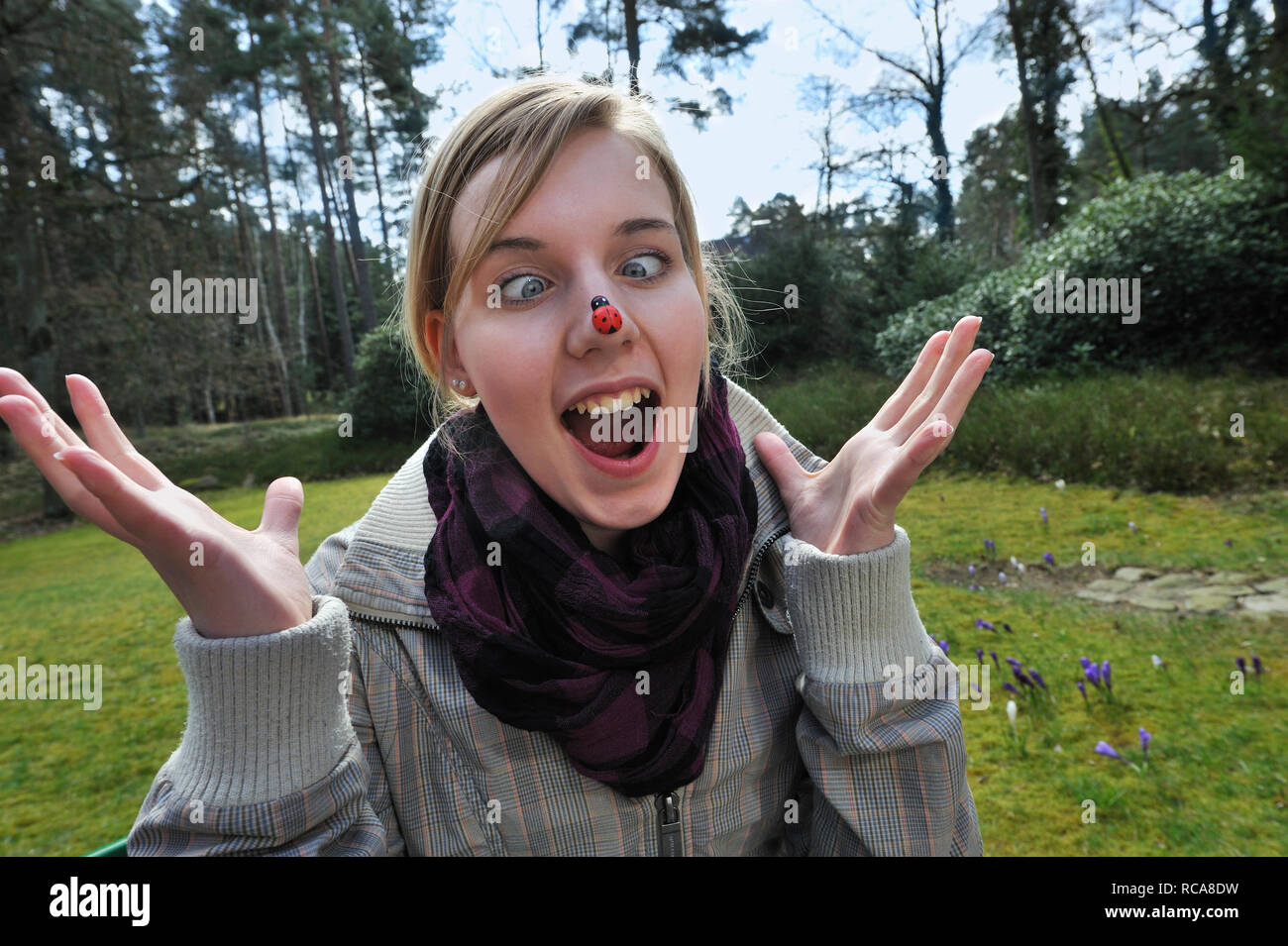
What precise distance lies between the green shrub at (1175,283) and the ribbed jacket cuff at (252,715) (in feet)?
27.0

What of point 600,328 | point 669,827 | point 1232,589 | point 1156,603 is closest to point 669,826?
point 669,827

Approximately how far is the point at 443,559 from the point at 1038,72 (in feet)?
51.9

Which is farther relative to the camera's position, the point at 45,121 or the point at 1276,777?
the point at 45,121

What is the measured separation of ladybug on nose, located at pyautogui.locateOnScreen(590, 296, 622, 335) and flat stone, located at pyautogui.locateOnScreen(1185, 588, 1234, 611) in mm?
3092

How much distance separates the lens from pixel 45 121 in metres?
9.00

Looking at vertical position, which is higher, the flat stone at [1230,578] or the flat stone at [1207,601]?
the flat stone at [1230,578]

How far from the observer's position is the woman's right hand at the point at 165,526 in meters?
0.94

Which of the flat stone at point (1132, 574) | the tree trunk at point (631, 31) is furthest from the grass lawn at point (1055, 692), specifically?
the tree trunk at point (631, 31)

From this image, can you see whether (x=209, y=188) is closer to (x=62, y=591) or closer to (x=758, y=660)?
(x=62, y=591)

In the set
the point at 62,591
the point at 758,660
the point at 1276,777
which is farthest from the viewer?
the point at 62,591

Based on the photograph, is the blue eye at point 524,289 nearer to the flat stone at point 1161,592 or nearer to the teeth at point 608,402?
the teeth at point 608,402

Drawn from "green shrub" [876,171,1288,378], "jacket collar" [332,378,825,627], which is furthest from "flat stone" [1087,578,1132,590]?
"green shrub" [876,171,1288,378]

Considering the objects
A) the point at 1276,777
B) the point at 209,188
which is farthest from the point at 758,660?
the point at 209,188

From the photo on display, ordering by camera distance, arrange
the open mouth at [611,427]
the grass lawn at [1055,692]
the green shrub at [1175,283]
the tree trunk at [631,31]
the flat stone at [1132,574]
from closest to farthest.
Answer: the open mouth at [611,427]
the grass lawn at [1055,692]
the flat stone at [1132,574]
the green shrub at [1175,283]
the tree trunk at [631,31]
